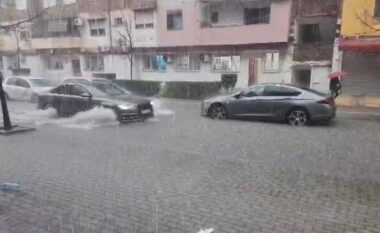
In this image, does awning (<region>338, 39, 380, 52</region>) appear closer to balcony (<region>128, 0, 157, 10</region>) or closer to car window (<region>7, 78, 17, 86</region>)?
balcony (<region>128, 0, 157, 10</region>)

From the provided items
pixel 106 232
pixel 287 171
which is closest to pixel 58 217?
pixel 106 232

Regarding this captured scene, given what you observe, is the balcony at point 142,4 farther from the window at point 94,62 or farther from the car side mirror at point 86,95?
the car side mirror at point 86,95

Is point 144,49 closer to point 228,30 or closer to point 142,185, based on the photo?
point 228,30

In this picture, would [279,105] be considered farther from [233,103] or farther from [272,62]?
[272,62]

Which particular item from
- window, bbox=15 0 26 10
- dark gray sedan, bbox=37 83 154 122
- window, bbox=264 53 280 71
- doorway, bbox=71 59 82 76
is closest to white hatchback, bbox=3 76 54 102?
dark gray sedan, bbox=37 83 154 122

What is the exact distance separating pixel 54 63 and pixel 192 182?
30255mm

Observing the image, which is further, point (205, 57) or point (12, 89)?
point (205, 57)

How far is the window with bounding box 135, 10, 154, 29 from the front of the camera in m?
26.1

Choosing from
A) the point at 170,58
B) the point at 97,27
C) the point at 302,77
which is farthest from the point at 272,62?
the point at 97,27

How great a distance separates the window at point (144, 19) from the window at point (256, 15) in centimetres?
680

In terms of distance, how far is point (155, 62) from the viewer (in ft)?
88.2

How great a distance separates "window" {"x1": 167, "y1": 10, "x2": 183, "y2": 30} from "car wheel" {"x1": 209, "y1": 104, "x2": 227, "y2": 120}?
11.5 meters

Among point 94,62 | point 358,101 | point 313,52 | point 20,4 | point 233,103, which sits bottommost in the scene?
point 358,101

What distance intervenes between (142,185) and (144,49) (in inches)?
830
